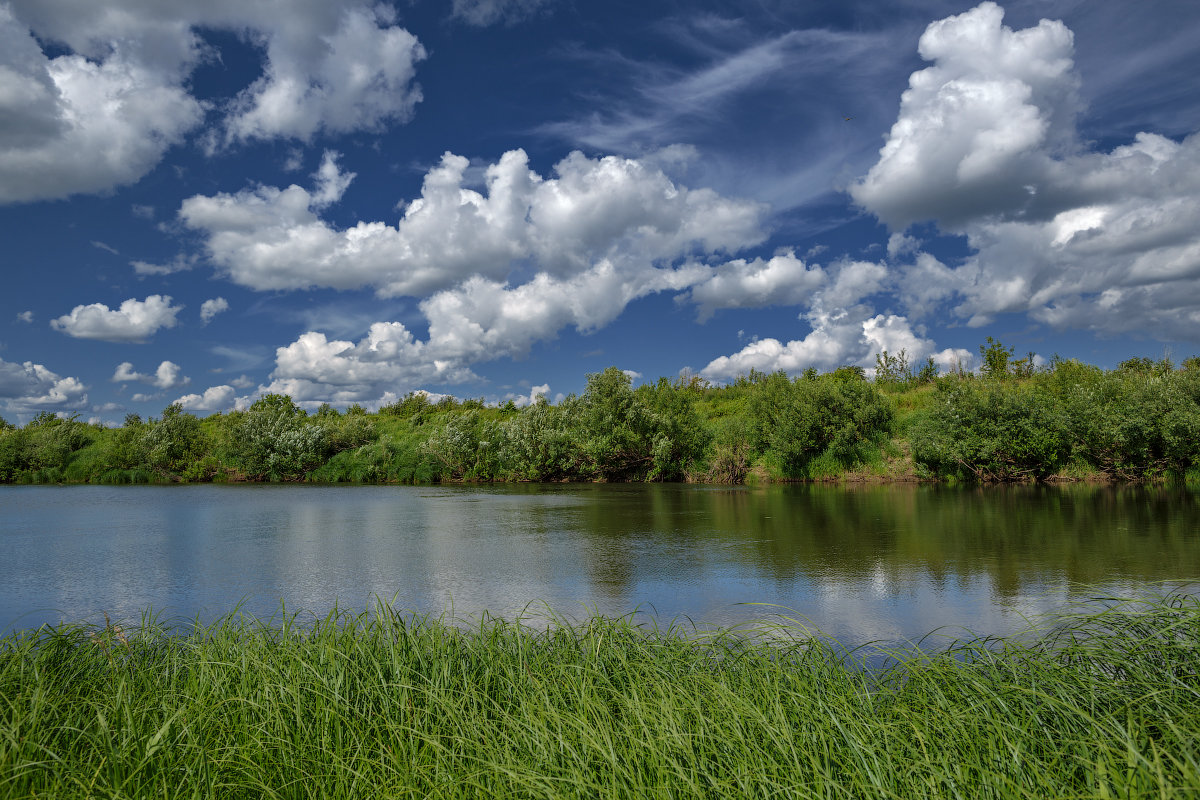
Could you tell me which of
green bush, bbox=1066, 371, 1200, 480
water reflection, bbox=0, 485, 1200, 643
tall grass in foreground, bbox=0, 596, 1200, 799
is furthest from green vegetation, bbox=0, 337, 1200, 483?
tall grass in foreground, bbox=0, 596, 1200, 799

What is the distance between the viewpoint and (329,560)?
41.8 feet

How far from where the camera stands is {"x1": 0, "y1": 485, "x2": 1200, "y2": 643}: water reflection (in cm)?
879

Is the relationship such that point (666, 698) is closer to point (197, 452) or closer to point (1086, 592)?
point (1086, 592)

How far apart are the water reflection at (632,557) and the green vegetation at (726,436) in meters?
4.99

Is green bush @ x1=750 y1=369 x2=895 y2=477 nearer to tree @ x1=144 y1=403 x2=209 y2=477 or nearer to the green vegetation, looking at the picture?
the green vegetation

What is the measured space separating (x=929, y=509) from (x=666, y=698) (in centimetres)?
1987

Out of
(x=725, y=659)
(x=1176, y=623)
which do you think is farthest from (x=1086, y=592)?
(x=725, y=659)

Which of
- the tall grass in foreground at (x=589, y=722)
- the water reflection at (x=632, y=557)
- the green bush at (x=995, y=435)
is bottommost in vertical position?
the water reflection at (x=632, y=557)

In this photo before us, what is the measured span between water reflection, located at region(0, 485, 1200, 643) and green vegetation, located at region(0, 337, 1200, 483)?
499cm

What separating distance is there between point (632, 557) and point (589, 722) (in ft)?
30.4

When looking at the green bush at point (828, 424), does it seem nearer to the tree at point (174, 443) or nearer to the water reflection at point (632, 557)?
the water reflection at point (632, 557)

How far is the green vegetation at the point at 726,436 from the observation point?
2811 cm

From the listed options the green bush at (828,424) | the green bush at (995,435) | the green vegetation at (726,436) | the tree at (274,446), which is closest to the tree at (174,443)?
the green vegetation at (726,436)

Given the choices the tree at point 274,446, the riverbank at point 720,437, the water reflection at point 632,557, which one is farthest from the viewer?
the tree at point 274,446
